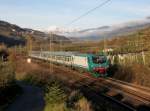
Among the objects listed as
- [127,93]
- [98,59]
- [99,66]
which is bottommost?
[127,93]

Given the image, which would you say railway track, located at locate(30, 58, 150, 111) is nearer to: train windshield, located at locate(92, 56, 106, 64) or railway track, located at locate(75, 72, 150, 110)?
railway track, located at locate(75, 72, 150, 110)

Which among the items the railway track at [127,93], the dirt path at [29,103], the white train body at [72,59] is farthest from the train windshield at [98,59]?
the dirt path at [29,103]

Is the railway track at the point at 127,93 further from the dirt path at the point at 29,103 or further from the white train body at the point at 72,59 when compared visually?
the white train body at the point at 72,59

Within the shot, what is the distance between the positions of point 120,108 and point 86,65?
1966cm

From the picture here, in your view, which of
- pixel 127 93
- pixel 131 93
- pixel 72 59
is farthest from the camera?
pixel 72 59

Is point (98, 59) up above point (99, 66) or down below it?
above

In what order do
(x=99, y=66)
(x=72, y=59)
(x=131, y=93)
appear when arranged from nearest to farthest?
(x=131, y=93) → (x=99, y=66) → (x=72, y=59)

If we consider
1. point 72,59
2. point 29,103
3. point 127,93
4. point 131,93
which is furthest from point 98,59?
point 29,103

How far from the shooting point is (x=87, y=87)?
31.6 metres

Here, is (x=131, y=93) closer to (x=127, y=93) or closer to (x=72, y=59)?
(x=127, y=93)

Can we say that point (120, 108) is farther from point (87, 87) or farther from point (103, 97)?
point (87, 87)

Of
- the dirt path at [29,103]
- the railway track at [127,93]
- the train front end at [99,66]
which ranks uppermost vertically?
the train front end at [99,66]

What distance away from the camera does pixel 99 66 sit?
38188mm

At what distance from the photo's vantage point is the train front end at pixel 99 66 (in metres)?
37.9
